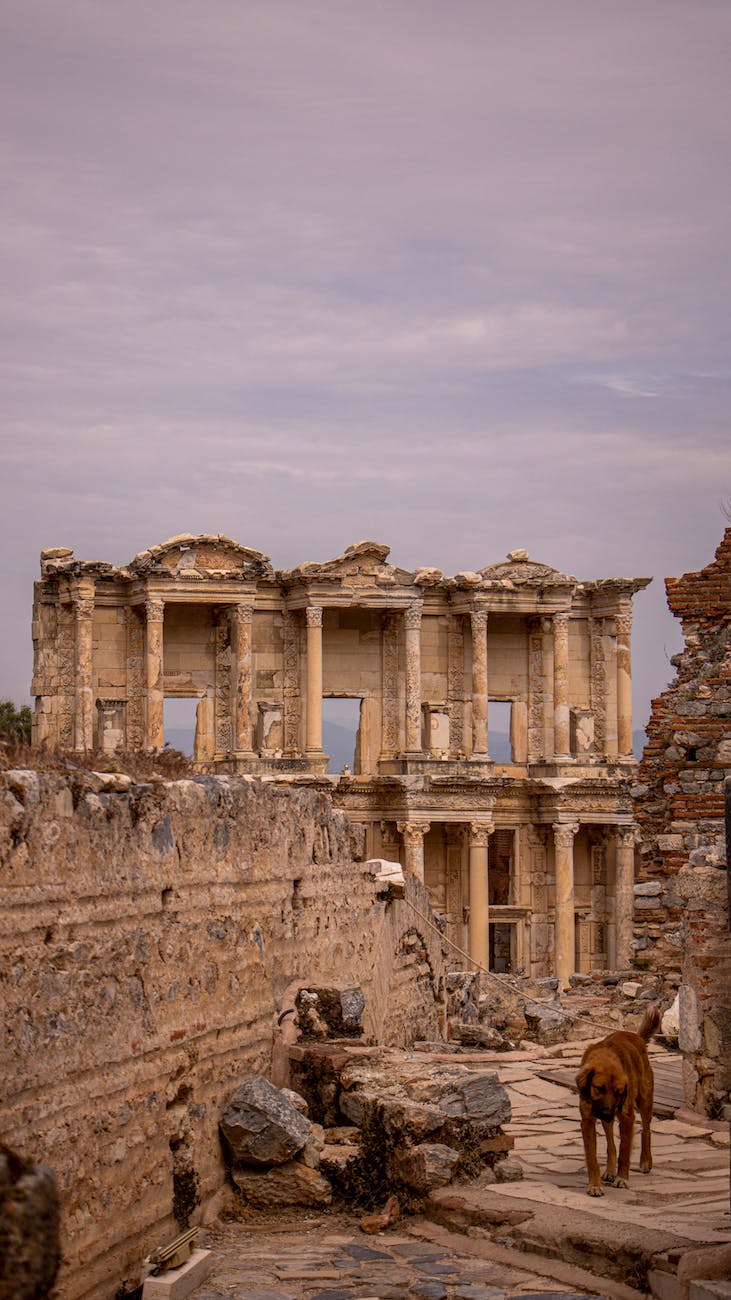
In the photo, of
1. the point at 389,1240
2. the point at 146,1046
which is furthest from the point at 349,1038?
the point at 146,1046

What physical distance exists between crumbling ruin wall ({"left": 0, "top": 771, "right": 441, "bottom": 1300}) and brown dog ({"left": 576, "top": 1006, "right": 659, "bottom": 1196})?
1.82 metres

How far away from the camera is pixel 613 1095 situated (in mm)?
8477

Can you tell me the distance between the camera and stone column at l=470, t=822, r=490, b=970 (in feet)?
111

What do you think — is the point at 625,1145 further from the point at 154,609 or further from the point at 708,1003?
the point at 154,609

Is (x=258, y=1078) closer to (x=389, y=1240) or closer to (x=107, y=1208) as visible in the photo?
(x=389, y=1240)

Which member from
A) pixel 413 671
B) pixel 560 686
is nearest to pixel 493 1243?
pixel 413 671

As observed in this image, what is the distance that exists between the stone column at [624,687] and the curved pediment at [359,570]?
529 cm

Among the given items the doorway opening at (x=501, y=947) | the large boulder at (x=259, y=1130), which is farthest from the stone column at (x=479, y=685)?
the large boulder at (x=259, y=1130)

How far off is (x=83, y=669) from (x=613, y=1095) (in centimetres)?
2601

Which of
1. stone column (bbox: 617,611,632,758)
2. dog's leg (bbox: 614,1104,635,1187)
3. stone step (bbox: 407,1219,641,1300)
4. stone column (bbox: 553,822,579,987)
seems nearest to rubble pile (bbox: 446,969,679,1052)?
dog's leg (bbox: 614,1104,635,1187)

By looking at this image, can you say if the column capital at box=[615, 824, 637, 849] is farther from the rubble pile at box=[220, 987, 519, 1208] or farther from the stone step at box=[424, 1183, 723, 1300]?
the stone step at box=[424, 1183, 723, 1300]

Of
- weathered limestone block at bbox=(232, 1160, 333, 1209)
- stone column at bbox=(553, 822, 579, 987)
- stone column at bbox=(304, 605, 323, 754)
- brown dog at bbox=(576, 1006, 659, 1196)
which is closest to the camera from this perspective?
weathered limestone block at bbox=(232, 1160, 333, 1209)

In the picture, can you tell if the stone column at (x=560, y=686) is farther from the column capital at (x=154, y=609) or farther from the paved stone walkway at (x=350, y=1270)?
the paved stone walkway at (x=350, y=1270)

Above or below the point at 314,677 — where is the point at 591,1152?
below
